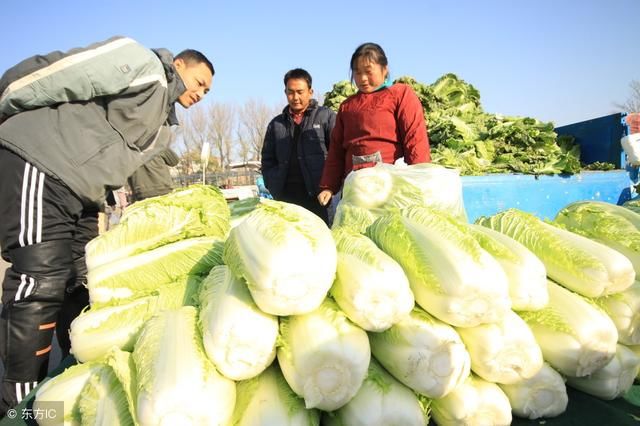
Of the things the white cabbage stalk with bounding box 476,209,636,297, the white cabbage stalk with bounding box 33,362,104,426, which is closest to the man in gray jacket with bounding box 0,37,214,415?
the white cabbage stalk with bounding box 33,362,104,426

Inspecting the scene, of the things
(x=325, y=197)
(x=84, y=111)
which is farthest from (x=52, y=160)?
(x=325, y=197)

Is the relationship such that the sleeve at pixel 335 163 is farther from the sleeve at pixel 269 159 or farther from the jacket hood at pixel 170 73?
the jacket hood at pixel 170 73

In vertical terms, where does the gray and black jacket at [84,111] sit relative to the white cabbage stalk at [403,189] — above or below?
above

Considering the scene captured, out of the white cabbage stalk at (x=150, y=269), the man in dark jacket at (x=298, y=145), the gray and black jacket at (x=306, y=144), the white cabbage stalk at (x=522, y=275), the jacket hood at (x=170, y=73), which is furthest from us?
the gray and black jacket at (x=306, y=144)

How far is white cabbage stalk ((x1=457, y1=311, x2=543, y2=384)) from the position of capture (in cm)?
147

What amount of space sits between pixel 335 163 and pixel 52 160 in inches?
107

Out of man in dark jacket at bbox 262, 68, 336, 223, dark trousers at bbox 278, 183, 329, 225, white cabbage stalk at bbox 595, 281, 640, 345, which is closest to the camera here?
white cabbage stalk at bbox 595, 281, 640, 345

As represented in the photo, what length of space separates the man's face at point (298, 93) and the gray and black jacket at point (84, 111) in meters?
2.60

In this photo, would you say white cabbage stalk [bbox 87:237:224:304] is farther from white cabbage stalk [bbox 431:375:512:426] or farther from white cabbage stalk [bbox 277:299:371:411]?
white cabbage stalk [bbox 431:375:512:426]

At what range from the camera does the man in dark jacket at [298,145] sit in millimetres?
5316

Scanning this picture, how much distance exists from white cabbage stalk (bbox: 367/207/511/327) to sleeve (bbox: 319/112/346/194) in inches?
109

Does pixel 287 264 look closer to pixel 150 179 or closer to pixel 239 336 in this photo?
pixel 239 336

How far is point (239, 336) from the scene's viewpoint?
4.33 ft

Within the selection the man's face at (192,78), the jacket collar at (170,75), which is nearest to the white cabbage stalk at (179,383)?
the jacket collar at (170,75)
